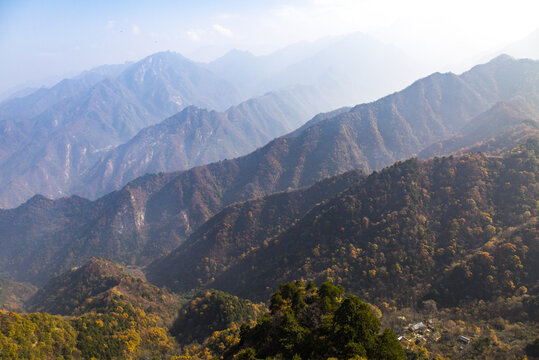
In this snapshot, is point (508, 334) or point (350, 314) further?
point (508, 334)

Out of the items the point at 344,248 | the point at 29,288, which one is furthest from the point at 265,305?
the point at 29,288

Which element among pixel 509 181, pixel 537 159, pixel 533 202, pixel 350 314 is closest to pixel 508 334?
pixel 350 314

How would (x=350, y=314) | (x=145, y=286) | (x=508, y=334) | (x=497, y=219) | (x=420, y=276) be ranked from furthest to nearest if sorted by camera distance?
(x=145, y=286)
(x=497, y=219)
(x=420, y=276)
(x=508, y=334)
(x=350, y=314)

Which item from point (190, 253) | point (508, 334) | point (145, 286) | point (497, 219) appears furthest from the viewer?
point (190, 253)

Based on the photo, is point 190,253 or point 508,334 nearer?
point 508,334

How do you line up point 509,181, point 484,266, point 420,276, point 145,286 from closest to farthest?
point 484,266 < point 420,276 < point 509,181 < point 145,286

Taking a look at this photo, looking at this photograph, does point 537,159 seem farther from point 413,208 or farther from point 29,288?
point 29,288

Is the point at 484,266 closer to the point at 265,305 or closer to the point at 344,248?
the point at 344,248

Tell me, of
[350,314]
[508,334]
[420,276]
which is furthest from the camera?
[420,276]

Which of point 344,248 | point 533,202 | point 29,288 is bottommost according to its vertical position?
point 29,288

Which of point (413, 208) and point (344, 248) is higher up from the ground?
point (413, 208)
